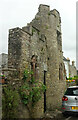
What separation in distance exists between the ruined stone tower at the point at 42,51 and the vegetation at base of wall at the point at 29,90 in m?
0.32

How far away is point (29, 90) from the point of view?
6426 millimetres

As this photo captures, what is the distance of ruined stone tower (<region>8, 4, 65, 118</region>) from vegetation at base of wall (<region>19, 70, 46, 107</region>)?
1.04 ft

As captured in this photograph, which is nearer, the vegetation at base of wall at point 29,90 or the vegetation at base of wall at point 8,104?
the vegetation at base of wall at point 8,104

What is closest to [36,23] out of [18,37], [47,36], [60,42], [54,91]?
[47,36]

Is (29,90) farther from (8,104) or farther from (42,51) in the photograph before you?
(42,51)

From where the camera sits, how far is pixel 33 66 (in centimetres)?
717

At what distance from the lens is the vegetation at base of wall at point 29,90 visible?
19.7 feet

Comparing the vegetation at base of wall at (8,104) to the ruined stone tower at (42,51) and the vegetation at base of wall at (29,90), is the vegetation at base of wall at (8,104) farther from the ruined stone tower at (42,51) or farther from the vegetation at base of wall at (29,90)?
the ruined stone tower at (42,51)

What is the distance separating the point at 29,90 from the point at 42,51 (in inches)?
111

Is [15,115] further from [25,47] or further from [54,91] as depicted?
[54,91]

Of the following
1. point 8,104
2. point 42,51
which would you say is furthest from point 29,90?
point 42,51

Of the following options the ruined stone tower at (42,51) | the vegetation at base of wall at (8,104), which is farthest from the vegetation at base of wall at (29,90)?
the vegetation at base of wall at (8,104)

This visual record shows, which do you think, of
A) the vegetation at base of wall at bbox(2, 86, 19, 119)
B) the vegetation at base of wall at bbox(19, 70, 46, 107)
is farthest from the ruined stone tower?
the vegetation at base of wall at bbox(2, 86, 19, 119)

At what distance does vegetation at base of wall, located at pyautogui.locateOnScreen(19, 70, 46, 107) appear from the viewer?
5.99m
